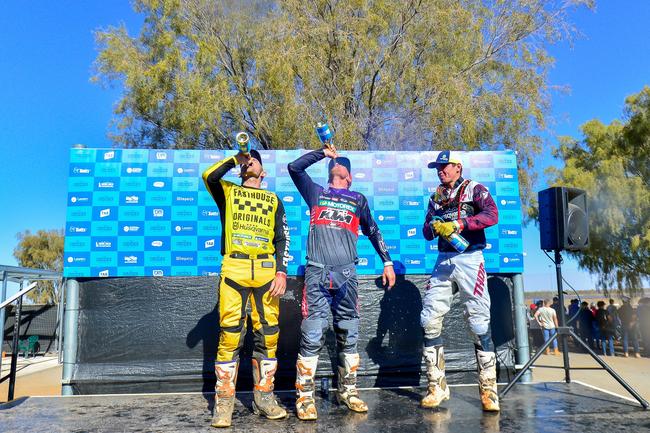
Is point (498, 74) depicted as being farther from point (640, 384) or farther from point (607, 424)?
point (607, 424)

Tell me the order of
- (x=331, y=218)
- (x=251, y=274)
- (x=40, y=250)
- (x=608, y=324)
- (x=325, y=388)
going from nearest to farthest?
(x=251, y=274) < (x=331, y=218) < (x=325, y=388) < (x=608, y=324) < (x=40, y=250)

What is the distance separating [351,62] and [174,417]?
1189 cm

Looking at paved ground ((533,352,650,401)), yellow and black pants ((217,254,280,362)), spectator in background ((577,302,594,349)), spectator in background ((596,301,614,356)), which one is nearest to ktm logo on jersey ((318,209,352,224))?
yellow and black pants ((217,254,280,362))

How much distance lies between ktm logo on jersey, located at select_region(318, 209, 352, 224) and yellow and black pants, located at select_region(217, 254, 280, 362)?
0.58 m

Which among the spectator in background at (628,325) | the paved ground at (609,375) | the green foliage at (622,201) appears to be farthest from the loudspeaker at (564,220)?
the green foliage at (622,201)

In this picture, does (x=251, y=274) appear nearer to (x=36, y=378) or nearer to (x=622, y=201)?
(x=36, y=378)

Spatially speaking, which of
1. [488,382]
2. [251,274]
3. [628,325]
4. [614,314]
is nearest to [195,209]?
[251,274]

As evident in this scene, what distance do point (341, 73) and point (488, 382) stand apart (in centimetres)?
1131

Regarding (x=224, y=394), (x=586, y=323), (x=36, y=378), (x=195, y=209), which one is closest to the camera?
Answer: (x=224, y=394)

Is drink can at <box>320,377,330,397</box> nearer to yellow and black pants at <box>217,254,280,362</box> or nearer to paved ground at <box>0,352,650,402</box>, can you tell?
yellow and black pants at <box>217,254,280,362</box>

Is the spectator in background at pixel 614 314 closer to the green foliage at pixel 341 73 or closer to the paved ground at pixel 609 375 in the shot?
the paved ground at pixel 609 375

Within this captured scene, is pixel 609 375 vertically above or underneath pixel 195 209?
underneath

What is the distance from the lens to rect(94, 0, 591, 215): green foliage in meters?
13.2

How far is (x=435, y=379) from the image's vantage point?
3.91m
